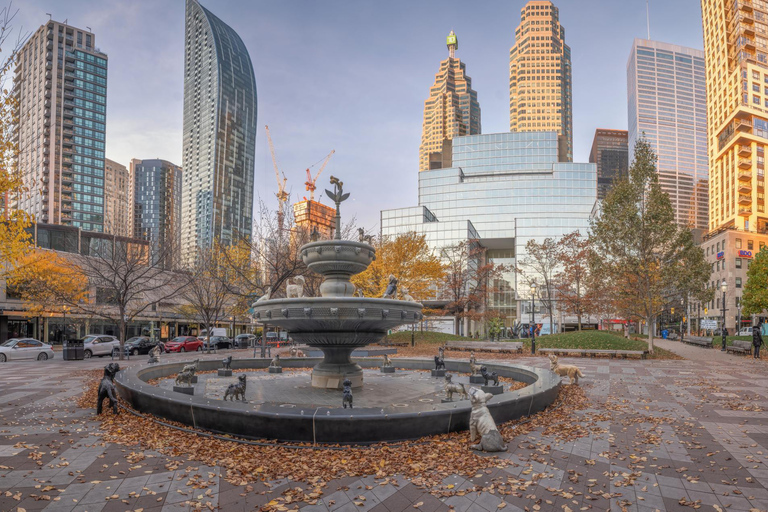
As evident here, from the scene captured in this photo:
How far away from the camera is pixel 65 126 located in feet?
348

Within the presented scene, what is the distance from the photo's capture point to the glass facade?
257 ft

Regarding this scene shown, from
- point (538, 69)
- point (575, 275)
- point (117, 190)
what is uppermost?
point (538, 69)

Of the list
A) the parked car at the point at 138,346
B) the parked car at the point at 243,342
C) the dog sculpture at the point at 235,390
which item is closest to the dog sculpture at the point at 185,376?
the dog sculpture at the point at 235,390

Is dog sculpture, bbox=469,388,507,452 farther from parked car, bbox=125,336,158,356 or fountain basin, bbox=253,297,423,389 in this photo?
parked car, bbox=125,336,158,356

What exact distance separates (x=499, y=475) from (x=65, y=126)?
5119 inches

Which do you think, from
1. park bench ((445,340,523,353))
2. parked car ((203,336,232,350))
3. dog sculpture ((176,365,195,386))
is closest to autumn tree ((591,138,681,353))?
park bench ((445,340,523,353))

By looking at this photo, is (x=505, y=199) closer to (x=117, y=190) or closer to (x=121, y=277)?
(x=121, y=277)

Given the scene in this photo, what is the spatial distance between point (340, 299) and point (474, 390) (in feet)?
11.4

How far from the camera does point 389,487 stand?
5.30 m

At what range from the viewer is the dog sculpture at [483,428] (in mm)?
6570

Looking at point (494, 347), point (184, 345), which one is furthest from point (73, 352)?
point (494, 347)

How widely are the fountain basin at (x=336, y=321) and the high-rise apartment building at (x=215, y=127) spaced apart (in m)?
166

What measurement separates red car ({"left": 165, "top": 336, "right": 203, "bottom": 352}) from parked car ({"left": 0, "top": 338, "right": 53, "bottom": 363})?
27.8 feet

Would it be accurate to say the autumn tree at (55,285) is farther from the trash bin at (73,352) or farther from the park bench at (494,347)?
the park bench at (494,347)
